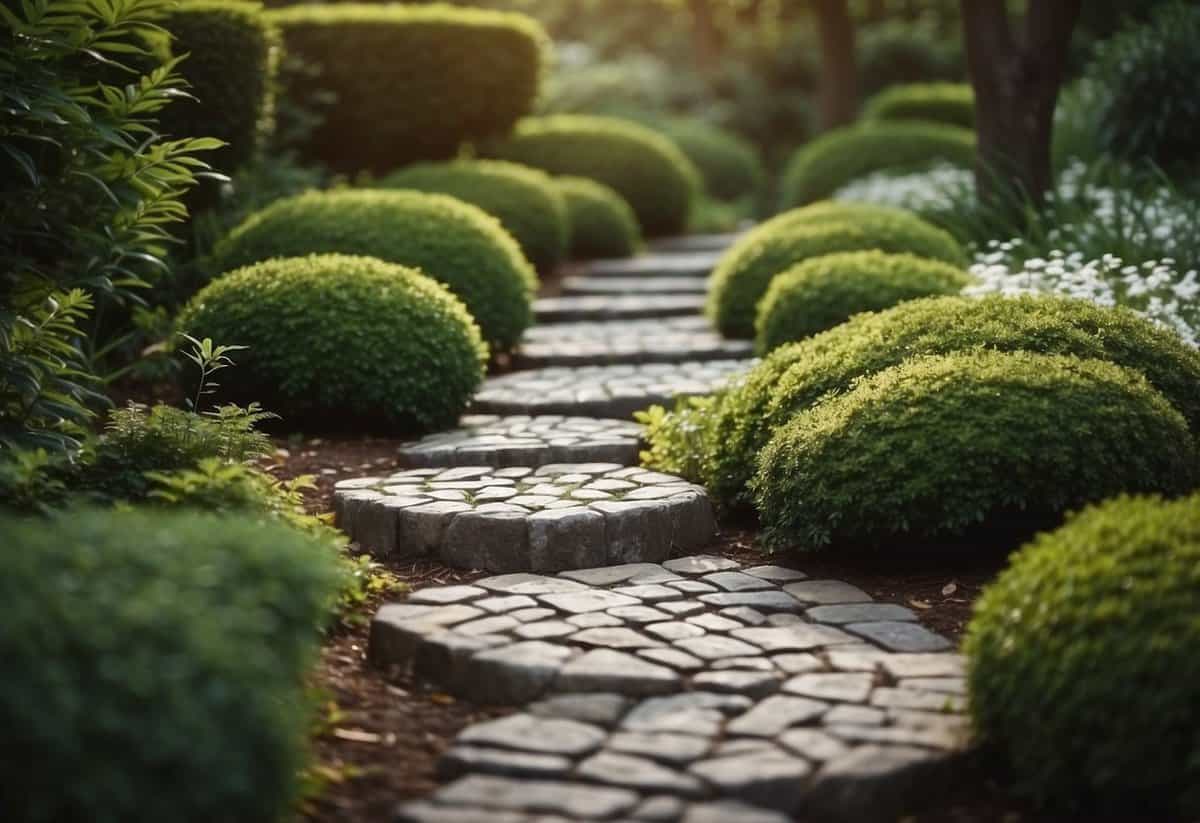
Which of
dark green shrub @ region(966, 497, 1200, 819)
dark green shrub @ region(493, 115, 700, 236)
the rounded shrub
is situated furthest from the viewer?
dark green shrub @ region(493, 115, 700, 236)

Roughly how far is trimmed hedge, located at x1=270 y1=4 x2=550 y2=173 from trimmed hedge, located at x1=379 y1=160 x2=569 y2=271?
4.14 feet

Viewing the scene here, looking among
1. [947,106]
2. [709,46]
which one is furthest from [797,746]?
[709,46]

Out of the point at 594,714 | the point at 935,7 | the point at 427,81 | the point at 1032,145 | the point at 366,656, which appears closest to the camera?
the point at 594,714

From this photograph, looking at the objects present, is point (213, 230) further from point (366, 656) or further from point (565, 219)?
point (366, 656)

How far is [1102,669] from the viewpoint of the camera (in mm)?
3283

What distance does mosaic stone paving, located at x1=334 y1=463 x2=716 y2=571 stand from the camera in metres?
5.11

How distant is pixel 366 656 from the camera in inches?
173

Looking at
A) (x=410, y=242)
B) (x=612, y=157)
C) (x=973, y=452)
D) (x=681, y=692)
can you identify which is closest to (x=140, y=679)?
(x=681, y=692)

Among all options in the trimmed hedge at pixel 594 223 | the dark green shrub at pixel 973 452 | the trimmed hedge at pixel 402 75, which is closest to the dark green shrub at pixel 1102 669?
the dark green shrub at pixel 973 452

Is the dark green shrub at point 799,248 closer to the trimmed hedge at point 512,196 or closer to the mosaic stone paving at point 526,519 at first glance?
the trimmed hedge at point 512,196

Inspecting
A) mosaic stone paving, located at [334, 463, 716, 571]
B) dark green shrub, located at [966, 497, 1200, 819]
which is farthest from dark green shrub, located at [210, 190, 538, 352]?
dark green shrub, located at [966, 497, 1200, 819]

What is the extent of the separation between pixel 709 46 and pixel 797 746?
26.5m

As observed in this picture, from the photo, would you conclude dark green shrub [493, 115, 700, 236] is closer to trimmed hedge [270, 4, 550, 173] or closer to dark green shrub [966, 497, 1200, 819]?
trimmed hedge [270, 4, 550, 173]

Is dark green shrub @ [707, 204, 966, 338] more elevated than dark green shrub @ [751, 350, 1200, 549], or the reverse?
dark green shrub @ [707, 204, 966, 338]
